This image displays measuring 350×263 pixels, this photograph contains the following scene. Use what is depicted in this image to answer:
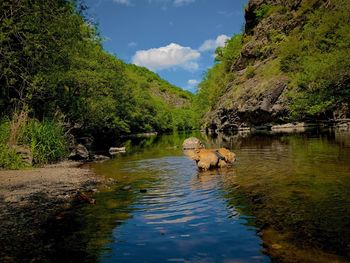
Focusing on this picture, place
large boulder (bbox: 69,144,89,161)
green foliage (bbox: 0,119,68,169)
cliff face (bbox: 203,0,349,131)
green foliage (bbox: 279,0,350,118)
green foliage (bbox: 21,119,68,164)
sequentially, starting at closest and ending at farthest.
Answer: green foliage (bbox: 0,119,68,169), green foliage (bbox: 21,119,68,164), large boulder (bbox: 69,144,89,161), green foliage (bbox: 279,0,350,118), cliff face (bbox: 203,0,349,131)

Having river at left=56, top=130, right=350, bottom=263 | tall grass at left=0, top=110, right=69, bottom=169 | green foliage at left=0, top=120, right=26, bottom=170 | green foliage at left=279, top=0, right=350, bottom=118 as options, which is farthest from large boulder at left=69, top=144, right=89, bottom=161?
green foliage at left=279, top=0, right=350, bottom=118

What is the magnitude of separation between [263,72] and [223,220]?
222 feet

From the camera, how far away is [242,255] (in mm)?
6242

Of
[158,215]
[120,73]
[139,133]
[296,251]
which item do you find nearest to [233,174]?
[158,215]

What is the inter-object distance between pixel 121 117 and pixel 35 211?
227 feet

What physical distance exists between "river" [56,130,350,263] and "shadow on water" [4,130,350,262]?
0.06 ft

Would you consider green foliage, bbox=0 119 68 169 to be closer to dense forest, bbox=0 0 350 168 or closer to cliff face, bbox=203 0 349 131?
dense forest, bbox=0 0 350 168

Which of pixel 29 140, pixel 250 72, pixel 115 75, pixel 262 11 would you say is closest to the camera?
pixel 29 140

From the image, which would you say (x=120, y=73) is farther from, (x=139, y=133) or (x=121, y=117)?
(x=139, y=133)

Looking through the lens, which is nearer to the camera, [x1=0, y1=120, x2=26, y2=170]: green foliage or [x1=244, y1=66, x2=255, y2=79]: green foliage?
[x1=0, y1=120, x2=26, y2=170]: green foliage

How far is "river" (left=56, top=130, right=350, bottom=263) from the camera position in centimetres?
639

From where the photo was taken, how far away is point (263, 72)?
72625 mm

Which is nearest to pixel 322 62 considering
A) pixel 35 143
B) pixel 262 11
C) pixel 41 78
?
pixel 41 78

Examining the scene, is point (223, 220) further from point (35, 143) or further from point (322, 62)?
point (322, 62)
